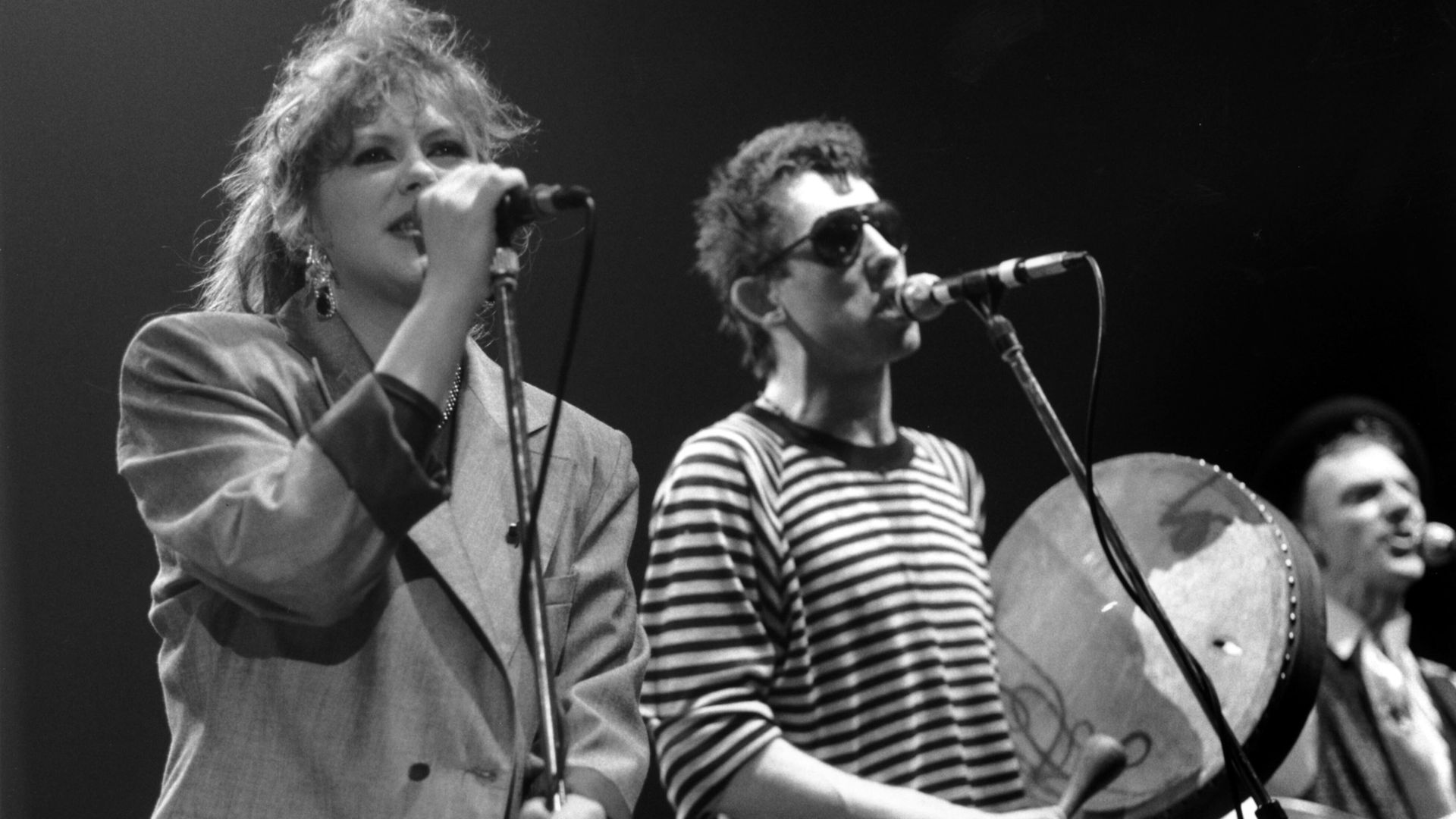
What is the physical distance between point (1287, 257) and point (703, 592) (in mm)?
1424

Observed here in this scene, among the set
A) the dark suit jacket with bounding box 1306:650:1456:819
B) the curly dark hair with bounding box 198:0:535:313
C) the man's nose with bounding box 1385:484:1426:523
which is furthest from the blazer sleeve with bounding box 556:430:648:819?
the man's nose with bounding box 1385:484:1426:523

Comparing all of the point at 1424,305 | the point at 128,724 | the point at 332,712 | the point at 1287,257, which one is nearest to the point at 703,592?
the point at 332,712

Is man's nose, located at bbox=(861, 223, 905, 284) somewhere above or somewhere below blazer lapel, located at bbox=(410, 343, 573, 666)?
above

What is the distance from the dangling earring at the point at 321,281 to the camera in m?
1.98

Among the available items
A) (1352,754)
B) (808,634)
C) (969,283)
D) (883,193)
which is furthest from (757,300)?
(1352,754)

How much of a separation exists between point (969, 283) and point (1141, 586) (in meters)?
0.49

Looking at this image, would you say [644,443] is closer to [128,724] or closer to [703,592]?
[703,592]

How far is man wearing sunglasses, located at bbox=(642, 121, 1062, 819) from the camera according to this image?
87.1 inches

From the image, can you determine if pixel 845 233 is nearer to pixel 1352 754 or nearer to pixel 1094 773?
pixel 1094 773

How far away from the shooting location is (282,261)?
213 centimetres

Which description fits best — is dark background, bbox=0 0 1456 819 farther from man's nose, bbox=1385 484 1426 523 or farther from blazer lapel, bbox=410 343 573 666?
blazer lapel, bbox=410 343 573 666

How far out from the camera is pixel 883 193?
2.70 meters

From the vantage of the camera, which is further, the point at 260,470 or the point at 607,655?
the point at 607,655

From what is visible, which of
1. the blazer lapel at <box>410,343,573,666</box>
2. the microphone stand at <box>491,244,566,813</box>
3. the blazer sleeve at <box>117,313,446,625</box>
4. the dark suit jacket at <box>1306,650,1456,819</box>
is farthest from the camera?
the dark suit jacket at <box>1306,650,1456,819</box>
